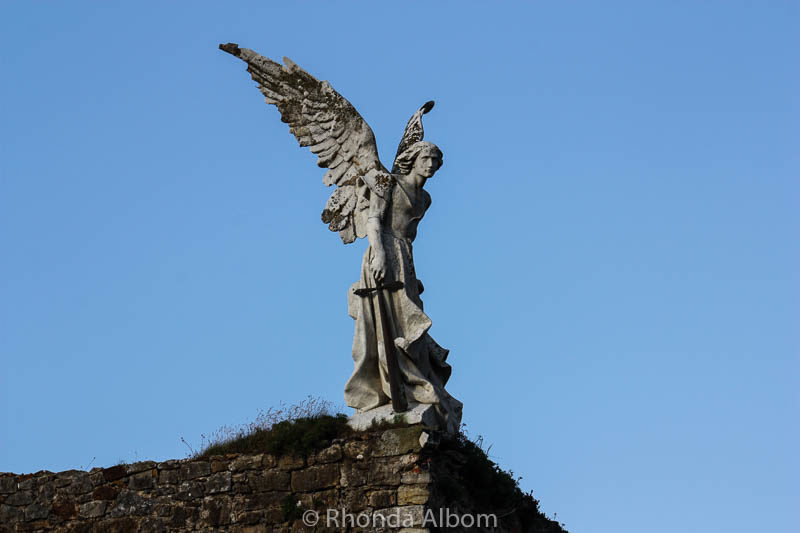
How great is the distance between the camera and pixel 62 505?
35.2 feet

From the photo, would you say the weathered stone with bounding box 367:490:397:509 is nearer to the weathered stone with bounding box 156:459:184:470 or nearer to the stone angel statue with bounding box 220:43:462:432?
the stone angel statue with bounding box 220:43:462:432

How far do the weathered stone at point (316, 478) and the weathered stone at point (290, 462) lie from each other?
2.6 inches

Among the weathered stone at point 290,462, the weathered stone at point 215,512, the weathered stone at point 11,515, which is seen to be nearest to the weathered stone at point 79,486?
the weathered stone at point 11,515

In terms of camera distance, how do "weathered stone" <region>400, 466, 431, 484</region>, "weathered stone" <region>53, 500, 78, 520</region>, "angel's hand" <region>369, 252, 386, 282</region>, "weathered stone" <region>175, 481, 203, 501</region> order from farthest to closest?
"weathered stone" <region>53, 500, 78, 520</region> < "angel's hand" <region>369, 252, 386, 282</region> < "weathered stone" <region>175, 481, 203, 501</region> < "weathered stone" <region>400, 466, 431, 484</region>

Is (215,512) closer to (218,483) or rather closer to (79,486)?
(218,483)

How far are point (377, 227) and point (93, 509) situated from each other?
3.59m

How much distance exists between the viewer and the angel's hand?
10328mm

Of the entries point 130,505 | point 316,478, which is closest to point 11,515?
point 130,505

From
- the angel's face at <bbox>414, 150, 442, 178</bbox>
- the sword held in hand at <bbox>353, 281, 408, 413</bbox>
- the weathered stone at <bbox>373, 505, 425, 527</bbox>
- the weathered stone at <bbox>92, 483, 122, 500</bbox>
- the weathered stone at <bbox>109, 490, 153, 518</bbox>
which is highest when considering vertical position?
the angel's face at <bbox>414, 150, 442, 178</bbox>

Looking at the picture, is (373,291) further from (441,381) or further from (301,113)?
(301,113)

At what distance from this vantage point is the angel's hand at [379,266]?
10.3 metres

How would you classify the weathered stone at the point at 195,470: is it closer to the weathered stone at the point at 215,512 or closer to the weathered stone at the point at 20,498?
the weathered stone at the point at 215,512

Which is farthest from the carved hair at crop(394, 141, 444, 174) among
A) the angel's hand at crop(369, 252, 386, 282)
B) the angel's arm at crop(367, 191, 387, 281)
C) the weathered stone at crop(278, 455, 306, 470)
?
the weathered stone at crop(278, 455, 306, 470)

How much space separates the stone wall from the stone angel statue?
0.41 m
